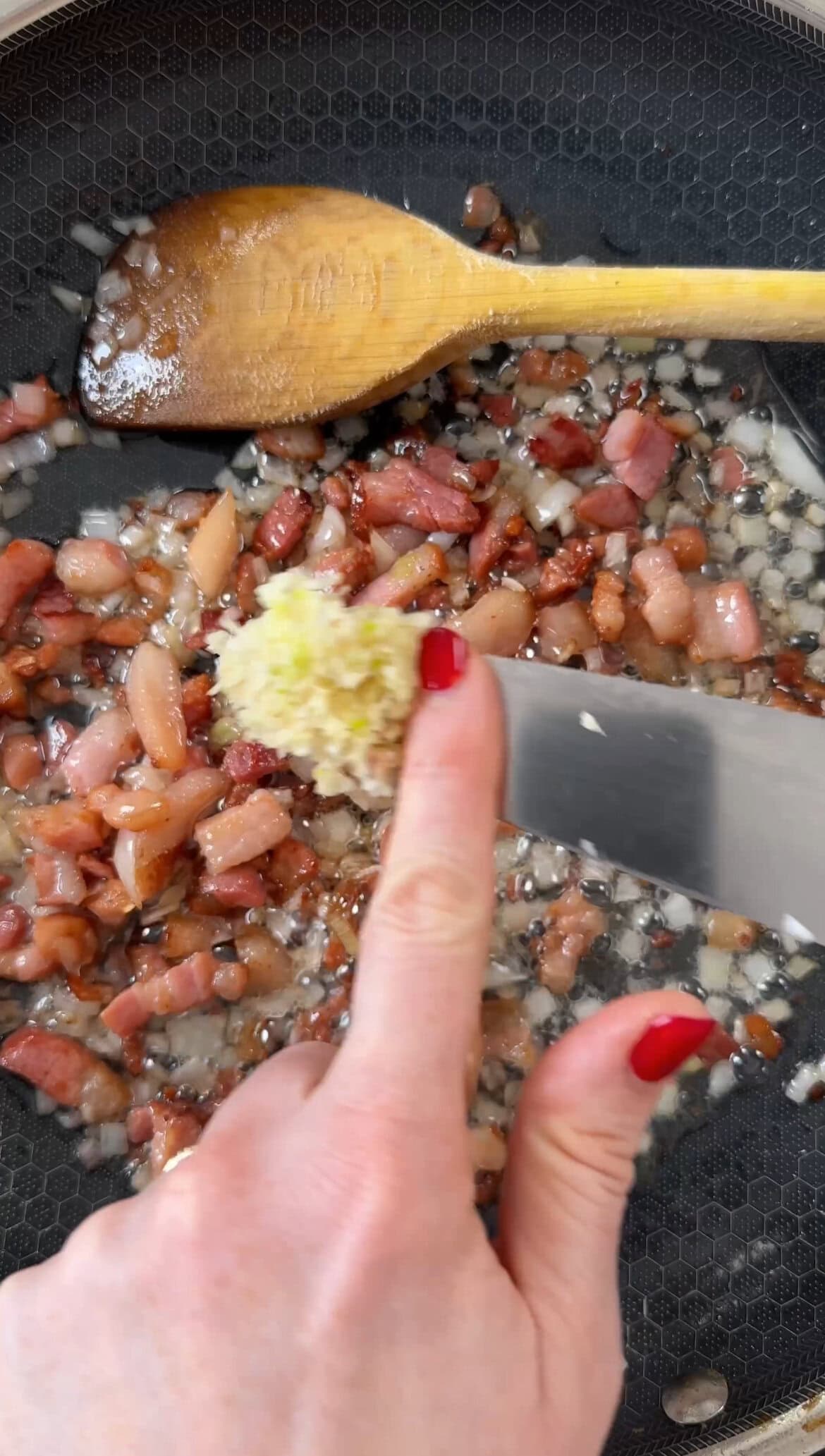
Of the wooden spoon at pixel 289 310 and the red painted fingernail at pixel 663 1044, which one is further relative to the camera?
the wooden spoon at pixel 289 310

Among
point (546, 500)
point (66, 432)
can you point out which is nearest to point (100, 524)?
point (66, 432)

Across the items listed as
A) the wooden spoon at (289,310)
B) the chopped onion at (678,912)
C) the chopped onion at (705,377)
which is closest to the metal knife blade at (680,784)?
the chopped onion at (678,912)

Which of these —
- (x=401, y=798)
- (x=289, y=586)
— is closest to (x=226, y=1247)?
(x=401, y=798)

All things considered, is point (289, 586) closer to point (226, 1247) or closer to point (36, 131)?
point (226, 1247)

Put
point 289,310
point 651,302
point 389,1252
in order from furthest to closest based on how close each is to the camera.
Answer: point 289,310 < point 651,302 < point 389,1252

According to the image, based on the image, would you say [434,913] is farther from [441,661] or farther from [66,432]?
[66,432]

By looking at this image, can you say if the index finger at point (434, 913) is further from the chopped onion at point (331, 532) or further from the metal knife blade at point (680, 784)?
the chopped onion at point (331, 532)
